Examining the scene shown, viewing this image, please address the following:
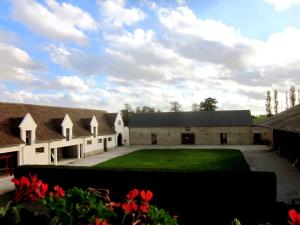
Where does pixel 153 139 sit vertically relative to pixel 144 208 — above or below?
below

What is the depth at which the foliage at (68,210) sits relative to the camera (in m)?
2.94

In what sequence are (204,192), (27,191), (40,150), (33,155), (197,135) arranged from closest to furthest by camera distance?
(27,191) < (204,192) < (33,155) < (40,150) < (197,135)

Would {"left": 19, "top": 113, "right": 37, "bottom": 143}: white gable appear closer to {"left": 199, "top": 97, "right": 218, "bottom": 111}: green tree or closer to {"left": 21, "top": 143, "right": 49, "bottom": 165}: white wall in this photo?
{"left": 21, "top": 143, "right": 49, "bottom": 165}: white wall

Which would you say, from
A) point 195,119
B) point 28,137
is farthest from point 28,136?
point 195,119

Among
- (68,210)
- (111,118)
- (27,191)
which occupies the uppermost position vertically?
(111,118)

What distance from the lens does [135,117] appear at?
59438 mm

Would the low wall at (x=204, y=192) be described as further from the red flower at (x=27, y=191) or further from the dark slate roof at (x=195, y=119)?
the dark slate roof at (x=195, y=119)

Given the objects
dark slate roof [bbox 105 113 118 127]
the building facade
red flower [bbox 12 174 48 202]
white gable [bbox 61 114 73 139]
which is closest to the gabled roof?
white gable [bbox 61 114 73 139]

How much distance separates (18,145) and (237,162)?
21.1 metres

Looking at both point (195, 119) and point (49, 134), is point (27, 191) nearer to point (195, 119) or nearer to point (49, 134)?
point (49, 134)

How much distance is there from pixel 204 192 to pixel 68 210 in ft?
44.8

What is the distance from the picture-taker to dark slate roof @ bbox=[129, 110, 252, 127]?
53.4 m

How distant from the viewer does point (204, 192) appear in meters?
16.2

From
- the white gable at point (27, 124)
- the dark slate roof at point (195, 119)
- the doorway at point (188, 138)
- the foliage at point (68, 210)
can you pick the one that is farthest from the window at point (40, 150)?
the foliage at point (68, 210)
